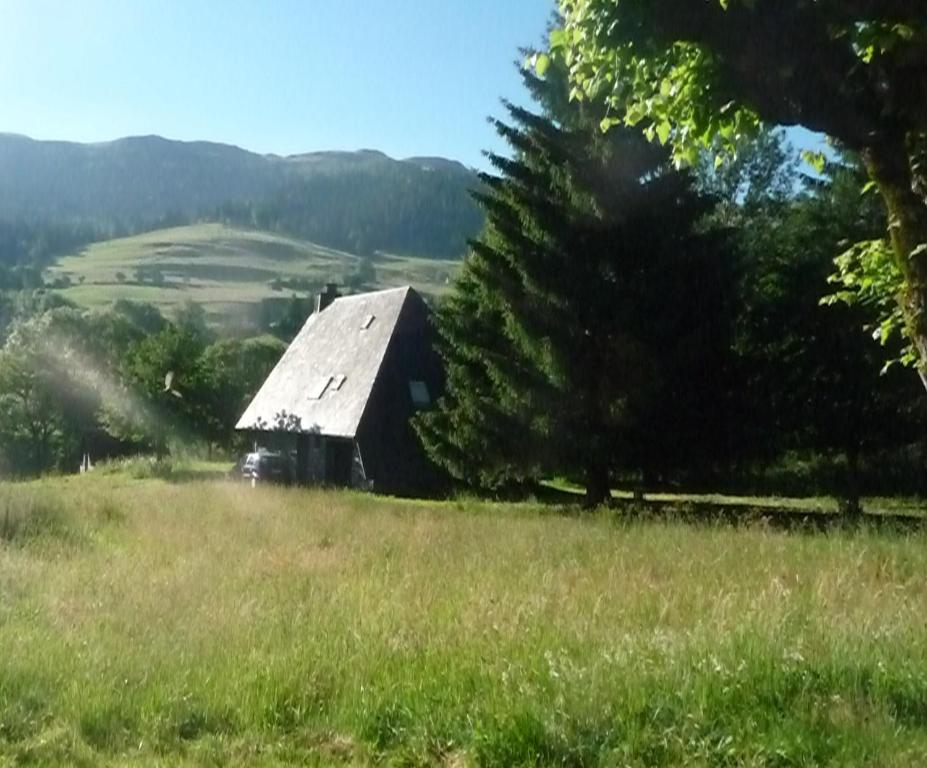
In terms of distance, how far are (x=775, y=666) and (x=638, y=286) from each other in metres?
22.4

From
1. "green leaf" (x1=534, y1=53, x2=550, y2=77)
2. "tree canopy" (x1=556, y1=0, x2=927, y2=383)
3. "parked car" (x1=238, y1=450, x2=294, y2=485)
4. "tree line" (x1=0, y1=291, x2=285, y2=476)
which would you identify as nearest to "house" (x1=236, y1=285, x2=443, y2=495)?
"parked car" (x1=238, y1=450, x2=294, y2=485)

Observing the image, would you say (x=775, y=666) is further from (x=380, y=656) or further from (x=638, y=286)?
(x=638, y=286)

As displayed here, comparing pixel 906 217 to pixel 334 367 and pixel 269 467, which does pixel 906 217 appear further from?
pixel 269 467

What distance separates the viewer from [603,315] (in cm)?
2850

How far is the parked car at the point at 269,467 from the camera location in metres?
47.7

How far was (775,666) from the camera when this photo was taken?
21.1 feet

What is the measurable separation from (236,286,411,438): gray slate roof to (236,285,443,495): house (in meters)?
0.06

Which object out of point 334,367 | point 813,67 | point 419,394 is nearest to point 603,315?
point 419,394

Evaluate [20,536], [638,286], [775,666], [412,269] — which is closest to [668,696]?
[775,666]

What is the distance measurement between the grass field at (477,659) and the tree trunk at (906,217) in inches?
72.3

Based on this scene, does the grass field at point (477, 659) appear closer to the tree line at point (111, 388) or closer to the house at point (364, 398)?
the house at point (364, 398)

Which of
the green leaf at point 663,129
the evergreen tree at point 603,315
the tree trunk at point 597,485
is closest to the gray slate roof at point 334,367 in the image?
the tree trunk at point 597,485

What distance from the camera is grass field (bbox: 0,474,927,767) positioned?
19.5 ft

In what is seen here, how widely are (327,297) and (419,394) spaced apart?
14.0m
